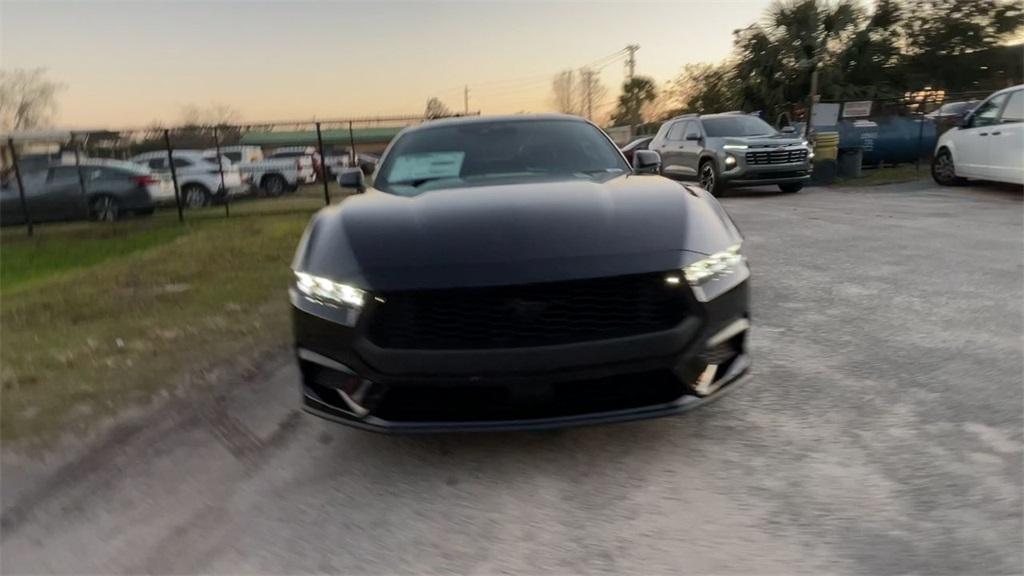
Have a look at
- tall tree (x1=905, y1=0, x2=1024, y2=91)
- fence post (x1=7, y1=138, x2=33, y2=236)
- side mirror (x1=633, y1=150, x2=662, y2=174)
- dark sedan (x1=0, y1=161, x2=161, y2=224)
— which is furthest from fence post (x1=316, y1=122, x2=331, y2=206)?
tall tree (x1=905, y1=0, x2=1024, y2=91)

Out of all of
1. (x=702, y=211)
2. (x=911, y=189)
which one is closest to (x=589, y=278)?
(x=702, y=211)

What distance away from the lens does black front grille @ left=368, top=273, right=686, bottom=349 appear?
8.75ft

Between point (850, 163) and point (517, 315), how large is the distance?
17.2 m

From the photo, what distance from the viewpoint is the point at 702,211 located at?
3268 mm

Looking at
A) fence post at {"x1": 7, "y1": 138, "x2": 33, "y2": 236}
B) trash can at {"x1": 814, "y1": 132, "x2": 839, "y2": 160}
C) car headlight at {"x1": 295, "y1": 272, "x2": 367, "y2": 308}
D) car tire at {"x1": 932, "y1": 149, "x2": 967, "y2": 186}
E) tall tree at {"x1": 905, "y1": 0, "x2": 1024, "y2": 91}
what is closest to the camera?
car headlight at {"x1": 295, "y1": 272, "x2": 367, "y2": 308}

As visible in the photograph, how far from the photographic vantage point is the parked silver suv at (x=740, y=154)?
1352cm

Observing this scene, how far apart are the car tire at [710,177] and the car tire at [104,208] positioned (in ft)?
38.4

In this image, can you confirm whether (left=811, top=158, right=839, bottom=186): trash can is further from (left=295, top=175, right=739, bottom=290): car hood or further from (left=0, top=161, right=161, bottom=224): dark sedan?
(left=295, top=175, right=739, bottom=290): car hood

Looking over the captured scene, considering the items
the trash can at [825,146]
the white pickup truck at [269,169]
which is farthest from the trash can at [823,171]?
the white pickup truck at [269,169]

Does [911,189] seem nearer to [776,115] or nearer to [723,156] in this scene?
[723,156]

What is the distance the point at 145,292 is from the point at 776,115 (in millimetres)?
25642

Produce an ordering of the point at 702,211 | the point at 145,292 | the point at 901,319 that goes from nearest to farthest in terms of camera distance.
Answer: the point at 702,211 < the point at 901,319 < the point at 145,292

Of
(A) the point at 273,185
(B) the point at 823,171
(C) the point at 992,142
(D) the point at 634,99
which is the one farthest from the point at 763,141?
(D) the point at 634,99

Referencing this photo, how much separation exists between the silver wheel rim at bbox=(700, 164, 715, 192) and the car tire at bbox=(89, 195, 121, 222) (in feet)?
38.4
